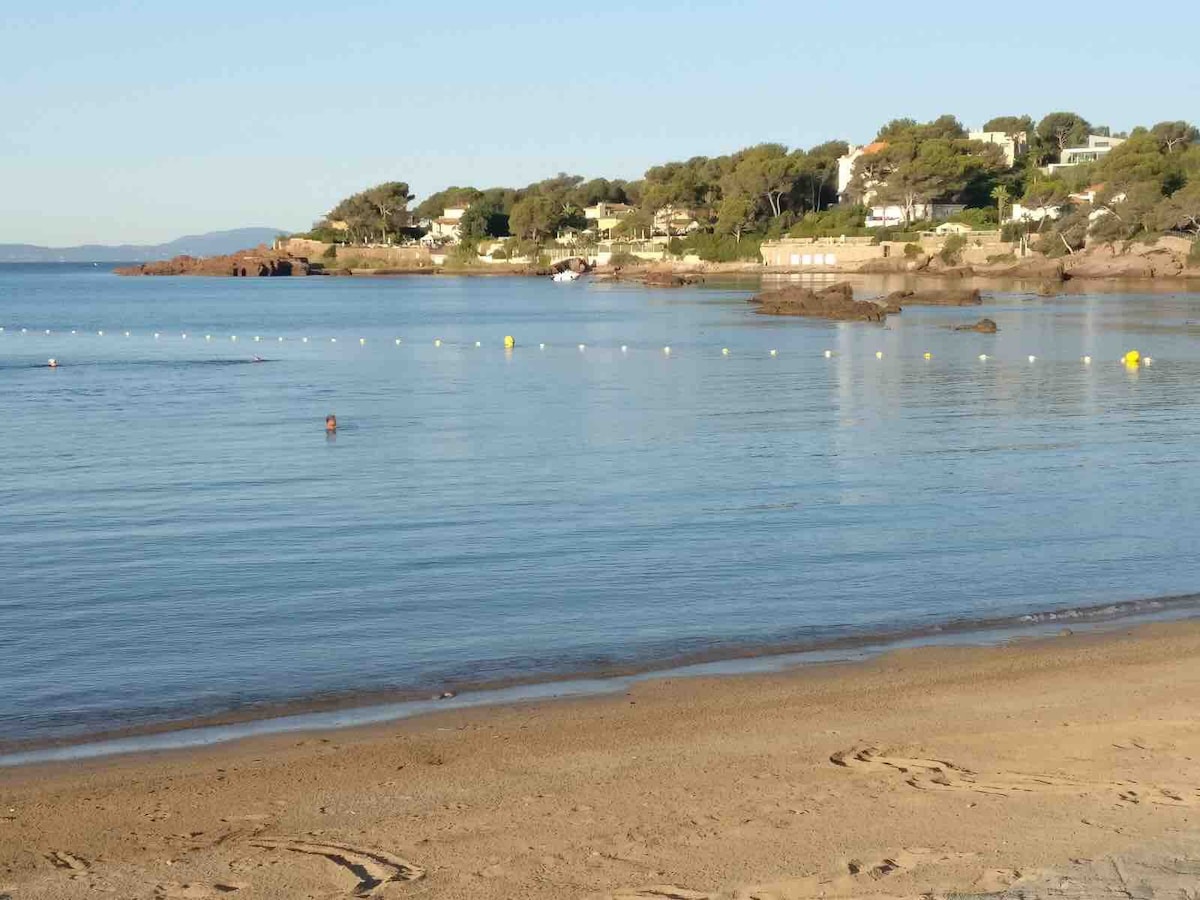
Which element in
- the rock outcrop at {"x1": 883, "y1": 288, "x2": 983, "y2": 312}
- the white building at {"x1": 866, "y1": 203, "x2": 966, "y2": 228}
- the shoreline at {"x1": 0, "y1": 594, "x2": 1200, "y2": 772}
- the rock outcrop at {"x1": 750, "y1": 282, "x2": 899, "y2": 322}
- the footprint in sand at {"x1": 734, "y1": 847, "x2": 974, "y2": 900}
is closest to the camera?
the footprint in sand at {"x1": 734, "y1": 847, "x2": 974, "y2": 900}

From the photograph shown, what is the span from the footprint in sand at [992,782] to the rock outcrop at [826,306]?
55.5 metres

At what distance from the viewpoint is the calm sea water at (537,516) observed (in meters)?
11.9

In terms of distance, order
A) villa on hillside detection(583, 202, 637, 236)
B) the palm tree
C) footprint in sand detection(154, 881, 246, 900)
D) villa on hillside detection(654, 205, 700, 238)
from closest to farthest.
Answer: footprint in sand detection(154, 881, 246, 900) → the palm tree → villa on hillside detection(654, 205, 700, 238) → villa on hillside detection(583, 202, 637, 236)

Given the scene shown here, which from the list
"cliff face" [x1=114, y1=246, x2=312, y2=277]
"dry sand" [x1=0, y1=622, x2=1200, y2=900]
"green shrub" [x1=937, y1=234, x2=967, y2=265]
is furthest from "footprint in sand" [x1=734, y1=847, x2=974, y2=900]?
"cliff face" [x1=114, y1=246, x2=312, y2=277]

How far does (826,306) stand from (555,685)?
2321 inches

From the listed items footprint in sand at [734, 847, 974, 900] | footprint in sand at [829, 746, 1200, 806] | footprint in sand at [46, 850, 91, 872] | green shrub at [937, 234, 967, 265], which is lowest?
footprint in sand at [829, 746, 1200, 806]

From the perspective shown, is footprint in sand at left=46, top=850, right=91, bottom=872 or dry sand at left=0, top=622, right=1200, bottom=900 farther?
footprint in sand at left=46, top=850, right=91, bottom=872

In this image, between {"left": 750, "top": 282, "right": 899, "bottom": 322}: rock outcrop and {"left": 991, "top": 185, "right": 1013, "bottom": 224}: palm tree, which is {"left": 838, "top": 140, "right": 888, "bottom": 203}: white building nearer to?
{"left": 991, "top": 185, "right": 1013, "bottom": 224}: palm tree

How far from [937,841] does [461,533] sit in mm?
10099

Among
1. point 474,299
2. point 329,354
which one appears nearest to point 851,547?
point 329,354

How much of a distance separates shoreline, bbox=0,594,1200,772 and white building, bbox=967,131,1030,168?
470 feet

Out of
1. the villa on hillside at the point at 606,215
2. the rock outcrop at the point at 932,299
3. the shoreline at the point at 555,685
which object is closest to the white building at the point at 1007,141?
the villa on hillside at the point at 606,215

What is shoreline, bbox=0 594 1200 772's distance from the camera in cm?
948

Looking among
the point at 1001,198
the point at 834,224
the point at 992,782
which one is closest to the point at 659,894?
the point at 992,782
